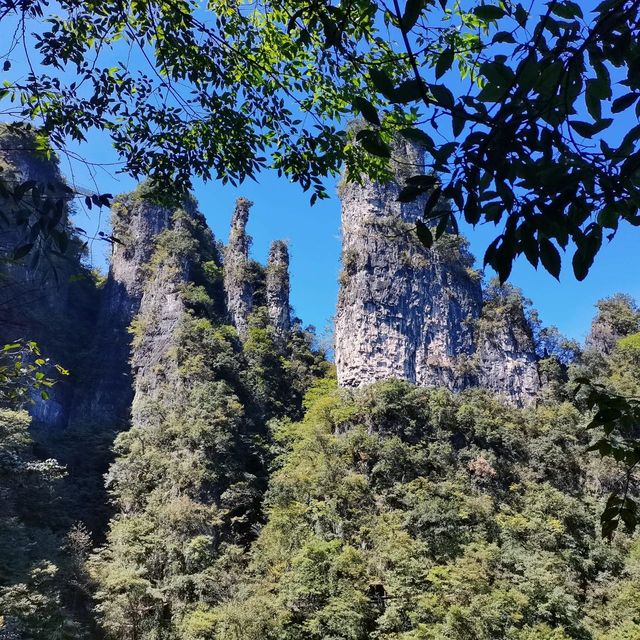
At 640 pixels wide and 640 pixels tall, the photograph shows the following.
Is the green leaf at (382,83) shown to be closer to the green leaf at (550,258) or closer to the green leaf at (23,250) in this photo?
the green leaf at (550,258)

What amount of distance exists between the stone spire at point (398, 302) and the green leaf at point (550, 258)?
2265 cm

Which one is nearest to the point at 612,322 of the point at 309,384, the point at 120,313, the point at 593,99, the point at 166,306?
the point at 309,384

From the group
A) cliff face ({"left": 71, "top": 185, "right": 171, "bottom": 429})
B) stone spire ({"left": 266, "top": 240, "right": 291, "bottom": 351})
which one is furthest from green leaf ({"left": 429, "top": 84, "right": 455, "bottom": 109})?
stone spire ({"left": 266, "top": 240, "right": 291, "bottom": 351})

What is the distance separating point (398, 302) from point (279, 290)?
8385 mm

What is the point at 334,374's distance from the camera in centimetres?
2770

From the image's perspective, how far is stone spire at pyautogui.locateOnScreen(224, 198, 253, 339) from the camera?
2916cm

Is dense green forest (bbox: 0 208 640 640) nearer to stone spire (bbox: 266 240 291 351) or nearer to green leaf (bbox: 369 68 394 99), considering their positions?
stone spire (bbox: 266 240 291 351)

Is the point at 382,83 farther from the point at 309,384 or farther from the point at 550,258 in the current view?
the point at 309,384

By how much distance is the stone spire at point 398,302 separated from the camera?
2406 cm

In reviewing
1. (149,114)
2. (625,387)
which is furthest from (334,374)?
(149,114)

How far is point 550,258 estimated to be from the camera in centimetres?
110

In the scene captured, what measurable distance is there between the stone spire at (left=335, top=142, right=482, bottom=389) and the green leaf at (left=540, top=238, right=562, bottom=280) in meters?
22.7

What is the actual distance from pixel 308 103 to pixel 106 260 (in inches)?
1299

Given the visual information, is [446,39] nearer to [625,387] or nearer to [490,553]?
[490,553]
